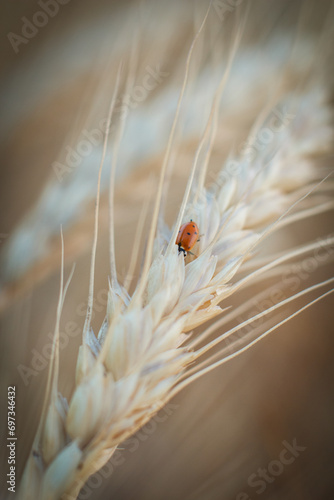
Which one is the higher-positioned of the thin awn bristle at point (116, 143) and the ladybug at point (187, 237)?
the thin awn bristle at point (116, 143)

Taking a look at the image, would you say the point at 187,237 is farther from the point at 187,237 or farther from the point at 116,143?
the point at 116,143

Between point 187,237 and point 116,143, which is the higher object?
point 116,143

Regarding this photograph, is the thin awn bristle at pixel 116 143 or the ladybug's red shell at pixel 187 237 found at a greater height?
the thin awn bristle at pixel 116 143

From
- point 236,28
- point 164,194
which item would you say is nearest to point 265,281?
point 164,194

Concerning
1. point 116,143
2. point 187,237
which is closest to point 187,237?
point 187,237

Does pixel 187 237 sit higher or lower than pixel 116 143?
lower
